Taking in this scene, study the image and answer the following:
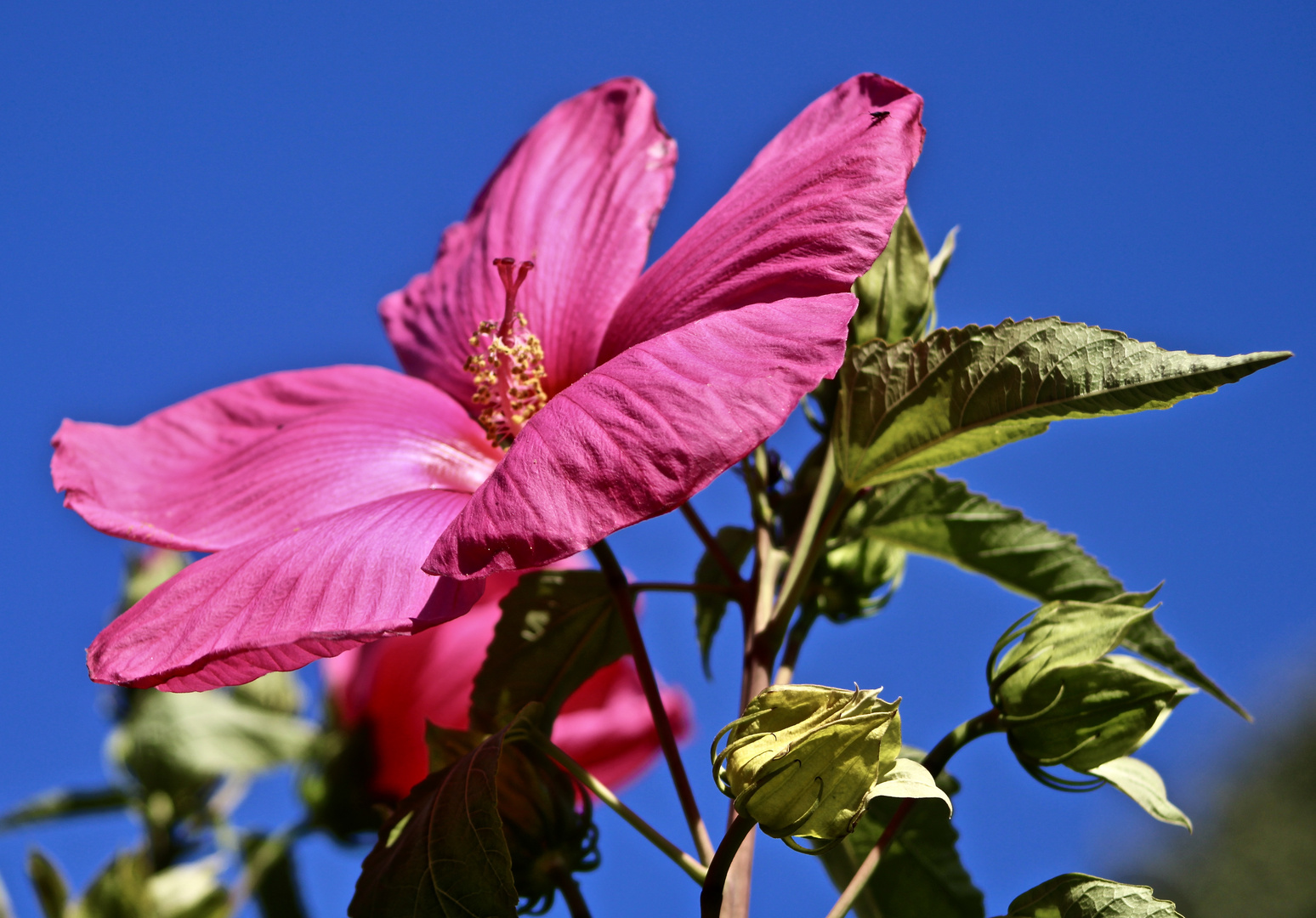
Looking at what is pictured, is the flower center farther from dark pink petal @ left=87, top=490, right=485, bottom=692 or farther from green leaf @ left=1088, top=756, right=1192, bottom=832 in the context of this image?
green leaf @ left=1088, top=756, right=1192, bottom=832

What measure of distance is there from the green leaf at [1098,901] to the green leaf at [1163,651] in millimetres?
150

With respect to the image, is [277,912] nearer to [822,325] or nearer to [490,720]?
[490,720]

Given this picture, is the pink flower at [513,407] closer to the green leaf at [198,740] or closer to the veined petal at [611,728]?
the veined petal at [611,728]

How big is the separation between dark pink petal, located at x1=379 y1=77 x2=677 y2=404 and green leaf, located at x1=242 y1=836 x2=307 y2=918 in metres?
0.74

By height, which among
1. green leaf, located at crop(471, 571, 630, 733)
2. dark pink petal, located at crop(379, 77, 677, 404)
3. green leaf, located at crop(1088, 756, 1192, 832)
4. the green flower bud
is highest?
dark pink petal, located at crop(379, 77, 677, 404)

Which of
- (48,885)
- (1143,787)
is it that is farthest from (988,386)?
(48,885)

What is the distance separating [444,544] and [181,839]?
1078 mm

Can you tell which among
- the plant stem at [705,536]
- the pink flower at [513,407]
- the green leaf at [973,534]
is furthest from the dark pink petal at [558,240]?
the green leaf at [973,534]

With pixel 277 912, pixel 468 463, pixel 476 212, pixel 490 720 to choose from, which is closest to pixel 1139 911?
pixel 490 720

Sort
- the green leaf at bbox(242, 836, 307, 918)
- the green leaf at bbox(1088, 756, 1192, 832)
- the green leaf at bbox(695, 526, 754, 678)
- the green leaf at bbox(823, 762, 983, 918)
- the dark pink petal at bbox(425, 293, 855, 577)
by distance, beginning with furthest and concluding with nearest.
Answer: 1. the green leaf at bbox(242, 836, 307, 918)
2. the green leaf at bbox(695, 526, 754, 678)
3. the green leaf at bbox(823, 762, 983, 918)
4. the green leaf at bbox(1088, 756, 1192, 832)
5. the dark pink petal at bbox(425, 293, 855, 577)

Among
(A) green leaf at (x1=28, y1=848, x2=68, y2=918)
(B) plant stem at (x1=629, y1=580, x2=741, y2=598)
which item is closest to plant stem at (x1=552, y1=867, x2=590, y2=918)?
(B) plant stem at (x1=629, y1=580, x2=741, y2=598)

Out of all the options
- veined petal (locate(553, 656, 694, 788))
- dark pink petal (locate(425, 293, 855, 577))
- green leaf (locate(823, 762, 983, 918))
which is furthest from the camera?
veined petal (locate(553, 656, 694, 788))

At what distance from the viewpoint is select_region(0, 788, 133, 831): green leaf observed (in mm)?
1446

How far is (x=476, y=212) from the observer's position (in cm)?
93
